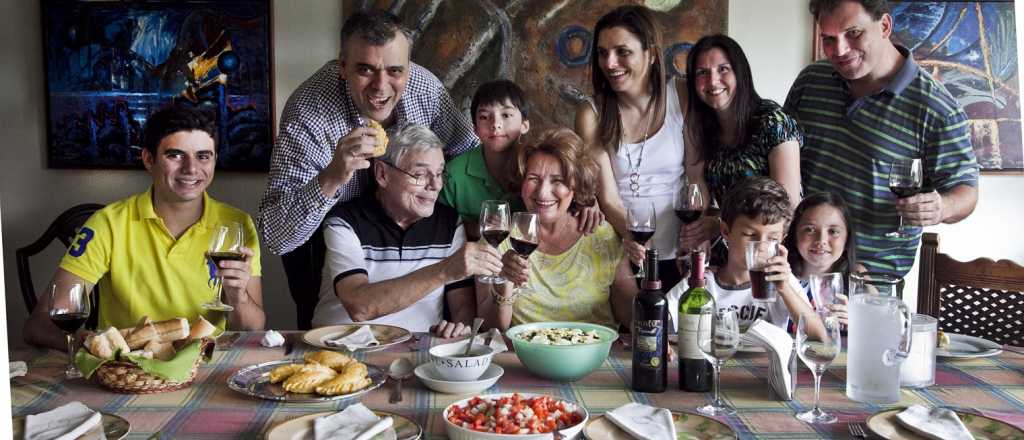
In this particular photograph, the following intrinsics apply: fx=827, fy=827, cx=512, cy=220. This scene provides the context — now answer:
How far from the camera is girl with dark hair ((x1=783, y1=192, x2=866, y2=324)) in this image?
8.28 ft

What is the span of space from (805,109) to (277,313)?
8.89 ft

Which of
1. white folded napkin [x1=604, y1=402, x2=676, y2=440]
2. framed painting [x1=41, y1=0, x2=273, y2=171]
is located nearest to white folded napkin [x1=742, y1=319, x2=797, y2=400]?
white folded napkin [x1=604, y1=402, x2=676, y2=440]

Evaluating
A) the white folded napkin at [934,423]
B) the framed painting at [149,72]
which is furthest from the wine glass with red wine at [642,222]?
the framed painting at [149,72]

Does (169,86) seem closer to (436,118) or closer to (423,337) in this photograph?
(436,118)

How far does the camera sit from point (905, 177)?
2.53 metres

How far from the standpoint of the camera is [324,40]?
3959 mm

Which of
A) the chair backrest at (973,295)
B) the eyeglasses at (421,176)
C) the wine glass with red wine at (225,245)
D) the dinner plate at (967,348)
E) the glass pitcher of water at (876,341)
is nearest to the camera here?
the glass pitcher of water at (876,341)

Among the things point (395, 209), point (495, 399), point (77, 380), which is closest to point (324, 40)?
point (395, 209)

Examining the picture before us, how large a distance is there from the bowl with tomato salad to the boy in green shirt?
52.6 inches

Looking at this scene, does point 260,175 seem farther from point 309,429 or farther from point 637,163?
point 309,429

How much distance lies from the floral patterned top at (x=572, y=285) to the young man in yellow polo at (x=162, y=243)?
2.66 feet

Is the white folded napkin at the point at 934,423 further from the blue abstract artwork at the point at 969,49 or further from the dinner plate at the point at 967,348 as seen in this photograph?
the blue abstract artwork at the point at 969,49

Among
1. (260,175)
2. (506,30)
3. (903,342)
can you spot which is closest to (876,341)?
(903,342)

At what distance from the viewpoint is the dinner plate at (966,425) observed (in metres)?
1.40
